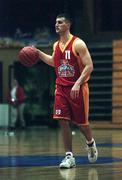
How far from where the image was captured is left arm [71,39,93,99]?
376 inches

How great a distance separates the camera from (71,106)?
32.4 ft

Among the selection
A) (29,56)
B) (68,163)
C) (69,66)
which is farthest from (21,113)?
(68,163)

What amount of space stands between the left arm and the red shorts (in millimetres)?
211

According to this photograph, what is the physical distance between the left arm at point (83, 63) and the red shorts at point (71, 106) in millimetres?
211

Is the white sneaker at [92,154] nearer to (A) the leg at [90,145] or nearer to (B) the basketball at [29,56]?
(A) the leg at [90,145]

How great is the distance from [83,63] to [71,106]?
65 cm

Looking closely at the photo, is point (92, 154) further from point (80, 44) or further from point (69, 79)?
point (80, 44)

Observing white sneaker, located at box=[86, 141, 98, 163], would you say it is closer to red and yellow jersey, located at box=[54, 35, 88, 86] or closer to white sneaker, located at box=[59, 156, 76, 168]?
white sneaker, located at box=[59, 156, 76, 168]

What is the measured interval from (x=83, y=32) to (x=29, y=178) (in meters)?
18.3

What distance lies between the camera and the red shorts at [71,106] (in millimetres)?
9797

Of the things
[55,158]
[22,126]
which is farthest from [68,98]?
[22,126]

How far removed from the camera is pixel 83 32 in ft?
86.1

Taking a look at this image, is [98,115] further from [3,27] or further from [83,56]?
[83,56]

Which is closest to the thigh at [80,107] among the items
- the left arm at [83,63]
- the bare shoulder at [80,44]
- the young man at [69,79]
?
the young man at [69,79]
